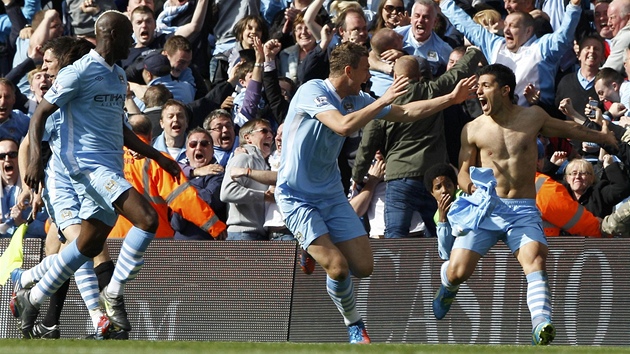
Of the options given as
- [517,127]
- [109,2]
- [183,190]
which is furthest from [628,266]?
[109,2]

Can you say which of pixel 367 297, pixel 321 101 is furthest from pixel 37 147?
pixel 367 297

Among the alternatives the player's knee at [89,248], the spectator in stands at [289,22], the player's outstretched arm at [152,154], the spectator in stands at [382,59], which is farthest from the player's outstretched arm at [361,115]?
the spectator in stands at [289,22]

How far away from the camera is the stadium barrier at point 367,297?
11164 mm

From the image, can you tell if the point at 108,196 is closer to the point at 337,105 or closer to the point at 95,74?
the point at 95,74

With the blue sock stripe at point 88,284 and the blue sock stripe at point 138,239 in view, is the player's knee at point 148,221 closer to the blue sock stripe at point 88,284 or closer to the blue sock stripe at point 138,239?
the blue sock stripe at point 138,239

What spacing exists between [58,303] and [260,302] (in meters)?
2.13

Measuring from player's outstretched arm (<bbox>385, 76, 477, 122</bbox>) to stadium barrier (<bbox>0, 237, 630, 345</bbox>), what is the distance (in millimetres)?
1692

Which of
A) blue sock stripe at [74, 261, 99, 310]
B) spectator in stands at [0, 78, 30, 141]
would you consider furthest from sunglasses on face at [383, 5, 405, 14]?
blue sock stripe at [74, 261, 99, 310]

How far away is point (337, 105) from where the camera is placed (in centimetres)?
1020

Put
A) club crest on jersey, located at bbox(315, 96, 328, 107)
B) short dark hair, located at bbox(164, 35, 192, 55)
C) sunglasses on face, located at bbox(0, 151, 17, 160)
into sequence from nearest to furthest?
club crest on jersey, located at bbox(315, 96, 328, 107) → sunglasses on face, located at bbox(0, 151, 17, 160) → short dark hair, located at bbox(164, 35, 192, 55)

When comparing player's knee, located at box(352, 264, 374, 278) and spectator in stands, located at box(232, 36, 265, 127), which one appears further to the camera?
spectator in stands, located at box(232, 36, 265, 127)

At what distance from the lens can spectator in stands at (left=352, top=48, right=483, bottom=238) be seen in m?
12.0

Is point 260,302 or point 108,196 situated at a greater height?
point 108,196

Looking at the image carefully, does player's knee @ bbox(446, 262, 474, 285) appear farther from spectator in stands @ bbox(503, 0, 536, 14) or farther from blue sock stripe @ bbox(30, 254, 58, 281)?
spectator in stands @ bbox(503, 0, 536, 14)
